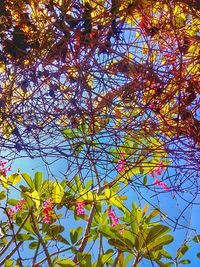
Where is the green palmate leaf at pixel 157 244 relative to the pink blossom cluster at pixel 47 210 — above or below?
below

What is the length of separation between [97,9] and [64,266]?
750mm

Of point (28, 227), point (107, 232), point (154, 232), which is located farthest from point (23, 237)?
point (154, 232)

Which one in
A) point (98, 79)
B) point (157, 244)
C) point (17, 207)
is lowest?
point (157, 244)

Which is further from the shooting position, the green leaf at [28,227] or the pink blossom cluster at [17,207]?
the pink blossom cluster at [17,207]

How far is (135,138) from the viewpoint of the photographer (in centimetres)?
→ 99

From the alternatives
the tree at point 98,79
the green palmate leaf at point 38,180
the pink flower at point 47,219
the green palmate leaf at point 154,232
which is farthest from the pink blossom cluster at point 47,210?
the tree at point 98,79

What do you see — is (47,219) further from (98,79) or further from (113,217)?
(98,79)

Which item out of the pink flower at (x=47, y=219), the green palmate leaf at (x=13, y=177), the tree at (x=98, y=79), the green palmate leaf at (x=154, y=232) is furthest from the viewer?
the green palmate leaf at (x=13, y=177)

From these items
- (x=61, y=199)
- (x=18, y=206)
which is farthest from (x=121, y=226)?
(x=18, y=206)

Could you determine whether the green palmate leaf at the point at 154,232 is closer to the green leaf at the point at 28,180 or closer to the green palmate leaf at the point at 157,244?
the green palmate leaf at the point at 157,244

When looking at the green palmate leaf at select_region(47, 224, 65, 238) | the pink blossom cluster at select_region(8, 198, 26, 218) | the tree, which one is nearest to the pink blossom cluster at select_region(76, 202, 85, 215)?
the green palmate leaf at select_region(47, 224, 65, 238)

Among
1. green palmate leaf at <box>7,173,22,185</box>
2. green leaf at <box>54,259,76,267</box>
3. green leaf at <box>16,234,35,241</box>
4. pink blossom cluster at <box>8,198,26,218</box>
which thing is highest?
green palmate leaf at <box>7,173,22,185</box>

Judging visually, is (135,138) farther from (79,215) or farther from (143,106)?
(79,215)

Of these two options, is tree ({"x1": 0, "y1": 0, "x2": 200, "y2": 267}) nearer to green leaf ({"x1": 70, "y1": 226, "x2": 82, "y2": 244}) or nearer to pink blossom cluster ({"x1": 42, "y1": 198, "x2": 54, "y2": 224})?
pink blossom cluster ({"x1": 42, "y1": 198, "x2": 54, "y2": 224})
